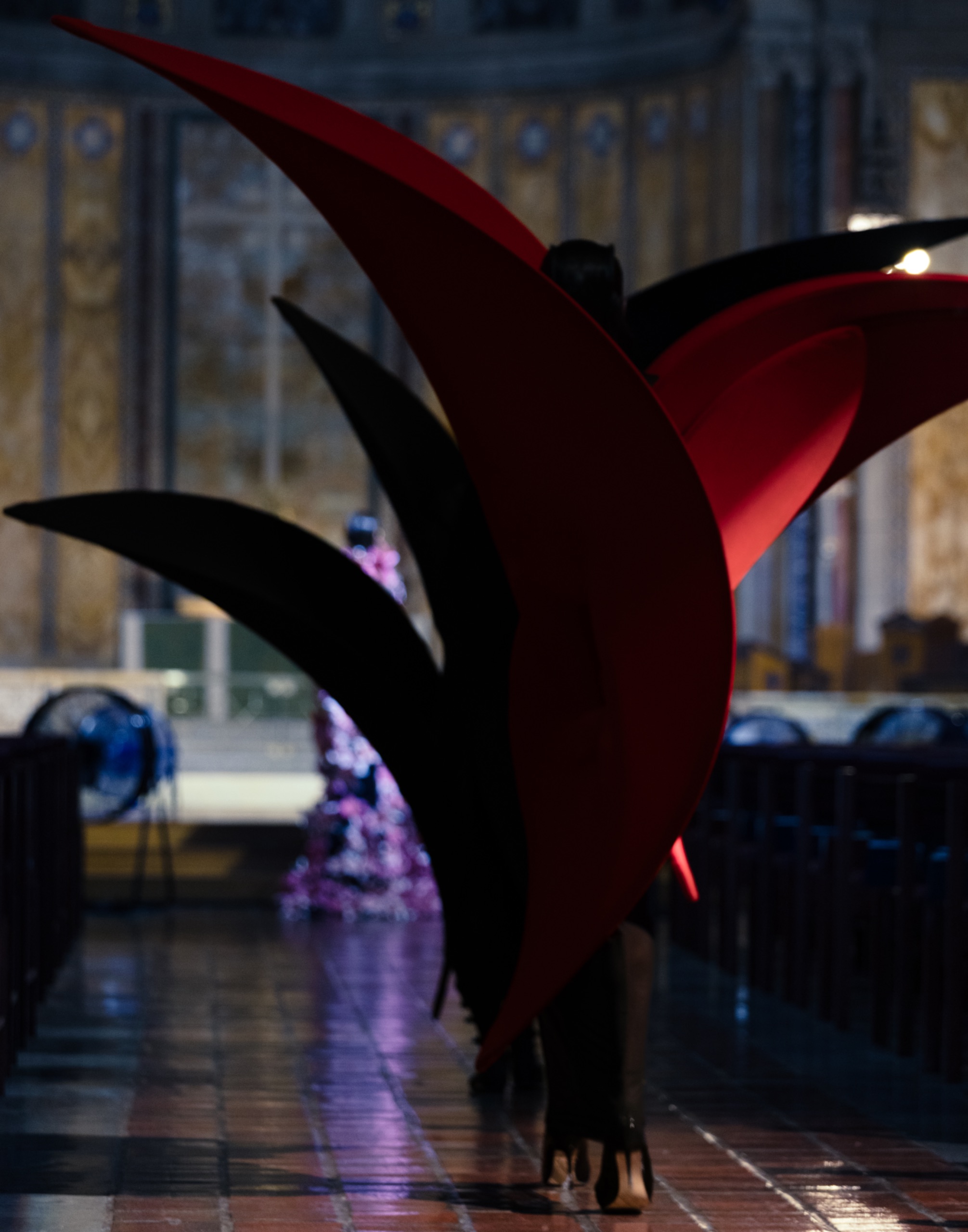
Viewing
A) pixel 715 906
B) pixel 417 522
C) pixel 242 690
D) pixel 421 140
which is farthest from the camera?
pixel 421 140

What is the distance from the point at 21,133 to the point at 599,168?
5.84 meters

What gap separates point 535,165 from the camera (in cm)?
1939

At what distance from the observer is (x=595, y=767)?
13.6 feet

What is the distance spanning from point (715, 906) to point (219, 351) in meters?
12.5

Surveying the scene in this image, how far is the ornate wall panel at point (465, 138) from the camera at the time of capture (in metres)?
19.5

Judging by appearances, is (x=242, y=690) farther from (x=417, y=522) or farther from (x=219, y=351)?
(x=417, y=522)

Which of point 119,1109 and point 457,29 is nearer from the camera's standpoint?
point 119,1109

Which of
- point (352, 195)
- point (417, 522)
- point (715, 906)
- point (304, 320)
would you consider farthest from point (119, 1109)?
point (715, 906)

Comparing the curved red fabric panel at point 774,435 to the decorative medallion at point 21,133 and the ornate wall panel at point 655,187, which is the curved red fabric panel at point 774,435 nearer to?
the ornate wall panel at point 655,187

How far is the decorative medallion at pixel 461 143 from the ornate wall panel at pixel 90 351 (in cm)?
331

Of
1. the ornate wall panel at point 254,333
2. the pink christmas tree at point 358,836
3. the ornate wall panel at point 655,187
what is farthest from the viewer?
the ornate wall panel at point 254,333

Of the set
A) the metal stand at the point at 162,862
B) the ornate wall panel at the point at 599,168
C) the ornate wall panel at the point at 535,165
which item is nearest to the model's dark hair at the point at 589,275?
the metal stand at the point at 162,862

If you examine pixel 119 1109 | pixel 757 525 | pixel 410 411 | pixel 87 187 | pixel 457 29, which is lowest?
pixel 119 1109

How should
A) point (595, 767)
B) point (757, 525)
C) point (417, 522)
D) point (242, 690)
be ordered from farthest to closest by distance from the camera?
point (242, 690)
point (417, 522)
point (757, 525)
point (595, 767)
